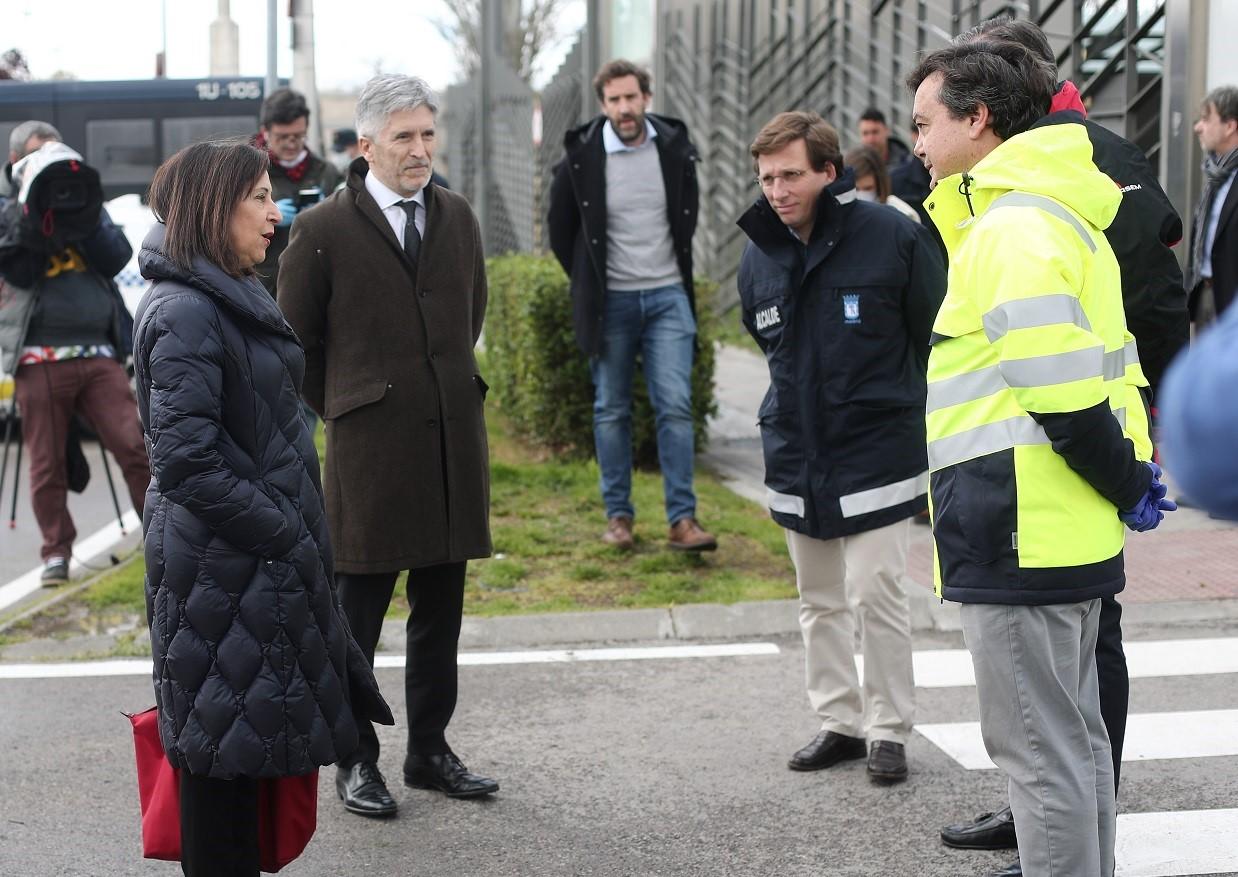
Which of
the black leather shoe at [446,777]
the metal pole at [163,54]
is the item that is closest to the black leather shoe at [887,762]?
the black leather shoe at [446,777]

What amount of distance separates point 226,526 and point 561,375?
6.22m

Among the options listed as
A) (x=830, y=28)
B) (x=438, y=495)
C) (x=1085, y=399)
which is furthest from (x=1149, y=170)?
(x=830, y=28)

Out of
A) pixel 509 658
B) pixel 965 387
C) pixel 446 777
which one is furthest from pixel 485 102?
pixel 965 387

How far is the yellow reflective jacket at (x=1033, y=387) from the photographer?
3.11 meters

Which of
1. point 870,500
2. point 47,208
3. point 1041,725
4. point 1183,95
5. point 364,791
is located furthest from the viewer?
point 1183,95

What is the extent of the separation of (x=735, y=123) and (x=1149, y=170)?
46.7 ft

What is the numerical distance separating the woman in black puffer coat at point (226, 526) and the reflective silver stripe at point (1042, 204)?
1.61 meters

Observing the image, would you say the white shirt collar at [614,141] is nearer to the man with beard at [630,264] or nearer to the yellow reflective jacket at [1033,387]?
the man with beard at [630,264]

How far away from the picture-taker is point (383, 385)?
4660 mm

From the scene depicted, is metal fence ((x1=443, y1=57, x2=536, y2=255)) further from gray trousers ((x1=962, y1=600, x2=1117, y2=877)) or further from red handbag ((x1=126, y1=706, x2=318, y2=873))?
gray trousers ((x1=962, y1=600, x2=1117, y2=877))

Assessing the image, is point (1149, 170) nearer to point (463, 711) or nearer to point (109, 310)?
point (463, 711)

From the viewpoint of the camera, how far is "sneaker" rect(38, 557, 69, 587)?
7.74m

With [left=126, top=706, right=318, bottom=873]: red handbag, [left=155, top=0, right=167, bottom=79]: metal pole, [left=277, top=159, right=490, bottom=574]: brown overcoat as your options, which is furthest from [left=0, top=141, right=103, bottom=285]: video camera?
[left=155, top=0, right=167, bottom=79]: metal pole

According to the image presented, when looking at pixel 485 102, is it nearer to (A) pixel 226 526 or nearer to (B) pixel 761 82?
(B) pixel 761 82
